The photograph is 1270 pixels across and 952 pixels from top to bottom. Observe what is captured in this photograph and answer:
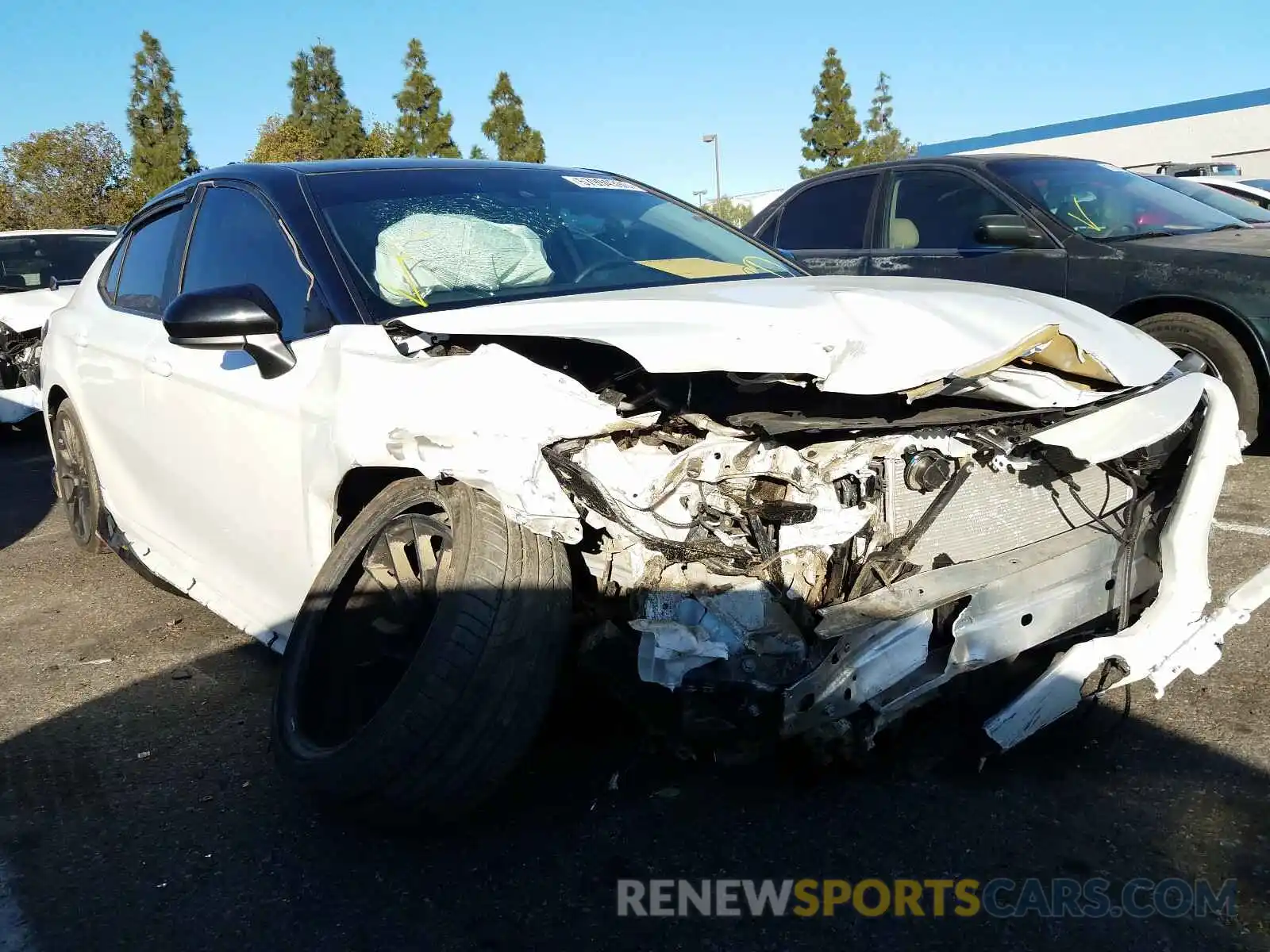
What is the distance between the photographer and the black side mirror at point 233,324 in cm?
255

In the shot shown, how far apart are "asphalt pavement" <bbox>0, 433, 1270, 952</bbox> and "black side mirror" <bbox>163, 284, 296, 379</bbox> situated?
113cm

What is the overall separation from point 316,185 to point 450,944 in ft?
7.02

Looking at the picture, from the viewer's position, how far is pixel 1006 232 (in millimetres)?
5336

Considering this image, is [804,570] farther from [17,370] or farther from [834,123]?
[834,123]

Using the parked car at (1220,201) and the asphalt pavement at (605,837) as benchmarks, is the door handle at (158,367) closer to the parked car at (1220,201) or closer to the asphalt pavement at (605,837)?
the asphalt pavement at (605,837)

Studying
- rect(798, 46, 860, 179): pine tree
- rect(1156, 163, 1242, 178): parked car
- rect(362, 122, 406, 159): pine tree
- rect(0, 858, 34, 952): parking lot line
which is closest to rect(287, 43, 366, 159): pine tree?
rect(362, 122, 406, 159): pine tree

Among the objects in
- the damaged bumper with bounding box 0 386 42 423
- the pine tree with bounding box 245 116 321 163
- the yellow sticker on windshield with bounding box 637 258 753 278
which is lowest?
the damaged bumper with bounding box 0 386 42 423

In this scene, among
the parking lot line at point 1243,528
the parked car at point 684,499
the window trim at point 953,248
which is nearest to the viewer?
the parked car at point 684,499

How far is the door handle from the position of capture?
322 cm

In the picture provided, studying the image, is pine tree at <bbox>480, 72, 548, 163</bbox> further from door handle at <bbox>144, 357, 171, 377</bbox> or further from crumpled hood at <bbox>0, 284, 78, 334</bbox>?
door handle at <bbox>144, 357, 171, 377</bbox>

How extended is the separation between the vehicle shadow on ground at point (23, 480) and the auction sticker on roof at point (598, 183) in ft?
12.4

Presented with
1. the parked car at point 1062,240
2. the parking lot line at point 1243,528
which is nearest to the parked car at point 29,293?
the parked car at point 1062,240

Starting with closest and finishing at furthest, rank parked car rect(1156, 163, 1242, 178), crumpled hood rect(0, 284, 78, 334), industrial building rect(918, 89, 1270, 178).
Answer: crumpled hood rect(0, 284, 78, 334) → parked car rect(1156, 163, 1242, 178) → industrial building rect(918, 89, 1270, 178)

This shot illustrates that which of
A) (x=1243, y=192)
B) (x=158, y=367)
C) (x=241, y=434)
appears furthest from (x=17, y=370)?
(x=1243, y=192)
